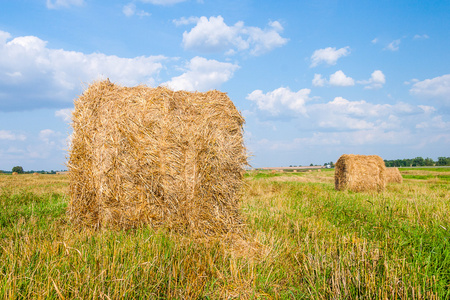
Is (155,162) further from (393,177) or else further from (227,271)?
(393,177)

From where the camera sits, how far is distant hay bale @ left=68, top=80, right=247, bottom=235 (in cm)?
492

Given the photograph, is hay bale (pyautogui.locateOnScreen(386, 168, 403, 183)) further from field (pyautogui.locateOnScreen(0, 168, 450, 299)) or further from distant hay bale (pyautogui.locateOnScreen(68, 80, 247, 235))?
distant hay bale (pyautogui.locateOnScreen(68, 80, 247, 235))

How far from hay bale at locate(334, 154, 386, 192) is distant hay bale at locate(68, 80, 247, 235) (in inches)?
399

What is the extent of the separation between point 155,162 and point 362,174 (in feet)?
40.0

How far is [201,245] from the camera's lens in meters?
4.12

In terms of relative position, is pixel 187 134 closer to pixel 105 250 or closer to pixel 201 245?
pixel 201 245

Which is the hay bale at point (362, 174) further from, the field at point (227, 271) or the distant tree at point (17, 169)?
the distant tree at point (17, 169)

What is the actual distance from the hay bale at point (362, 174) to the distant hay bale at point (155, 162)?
10.1 meters

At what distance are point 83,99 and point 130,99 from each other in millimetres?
1190

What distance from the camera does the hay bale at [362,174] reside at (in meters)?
13.6

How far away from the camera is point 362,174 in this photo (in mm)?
13844

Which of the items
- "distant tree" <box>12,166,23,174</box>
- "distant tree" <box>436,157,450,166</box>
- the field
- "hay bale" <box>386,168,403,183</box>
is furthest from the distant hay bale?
"distant tree" <box>436,157,450,166</box>

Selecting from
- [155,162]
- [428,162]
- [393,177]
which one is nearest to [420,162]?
[428,162]

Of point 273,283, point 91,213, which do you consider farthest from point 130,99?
point 273,283
